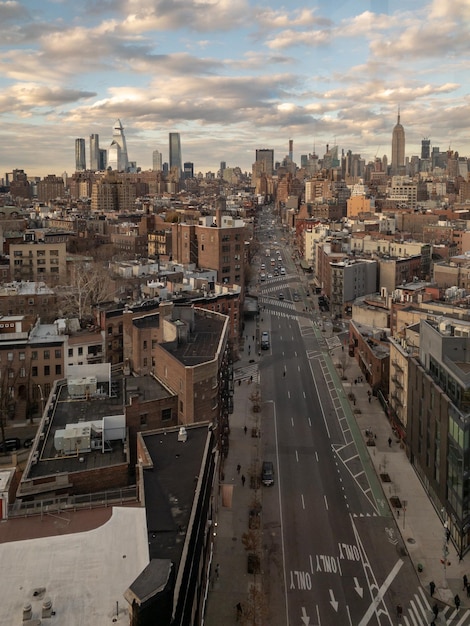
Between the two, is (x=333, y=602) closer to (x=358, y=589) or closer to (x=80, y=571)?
(x=358, y=589)

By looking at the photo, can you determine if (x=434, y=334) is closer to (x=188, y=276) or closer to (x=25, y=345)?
(x=25, y=345)

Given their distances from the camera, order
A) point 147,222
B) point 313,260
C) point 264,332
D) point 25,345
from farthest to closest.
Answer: point 147,222
point 313,260
point 264,332
point 25,345

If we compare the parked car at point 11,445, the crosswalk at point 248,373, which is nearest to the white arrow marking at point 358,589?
the parked car at point 11,445

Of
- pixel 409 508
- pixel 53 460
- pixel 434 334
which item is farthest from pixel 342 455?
pixel 53 460

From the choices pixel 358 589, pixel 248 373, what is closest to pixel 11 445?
pixel 248 373

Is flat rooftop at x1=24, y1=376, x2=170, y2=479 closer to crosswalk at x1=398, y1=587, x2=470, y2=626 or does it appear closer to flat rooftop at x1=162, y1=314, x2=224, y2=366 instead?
flat rooftop at x1=162, y1=314, x2=224, y2=366
